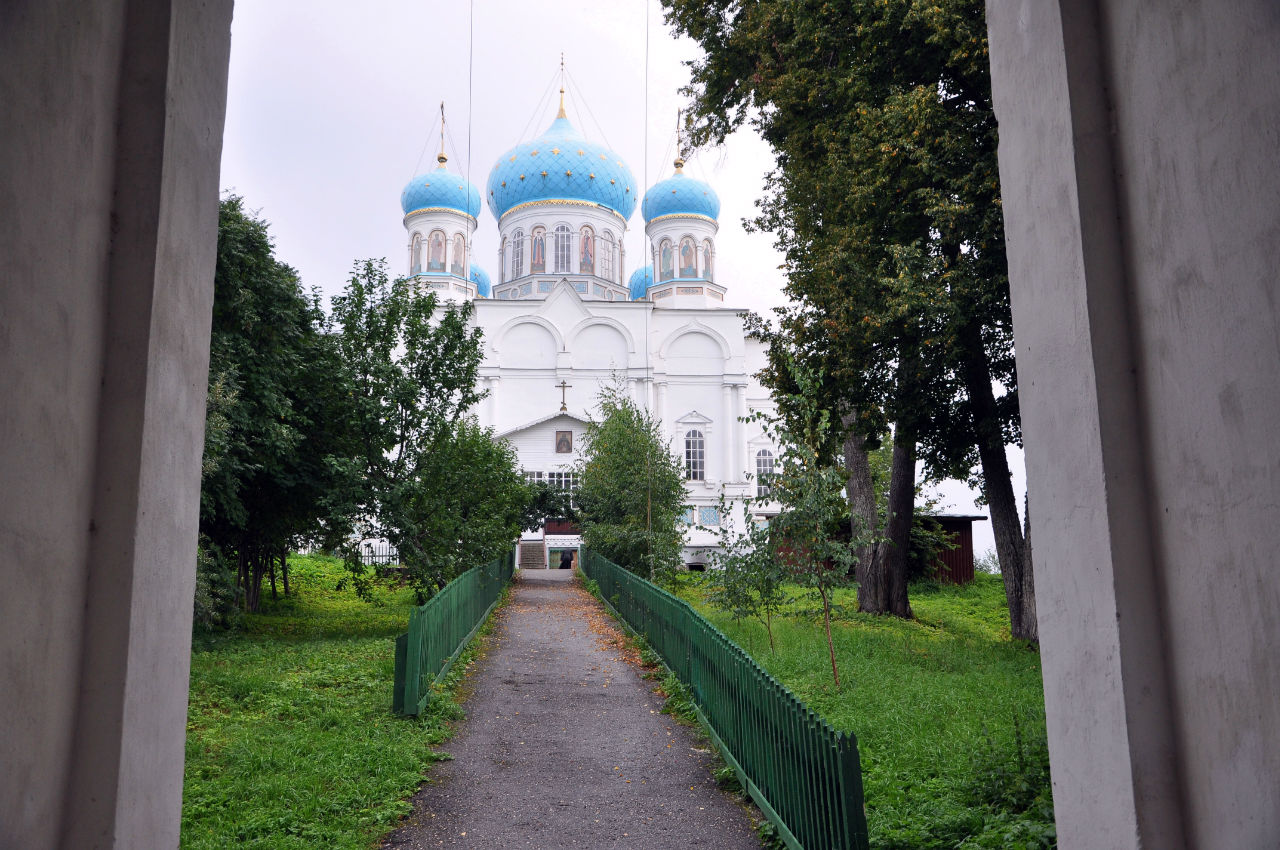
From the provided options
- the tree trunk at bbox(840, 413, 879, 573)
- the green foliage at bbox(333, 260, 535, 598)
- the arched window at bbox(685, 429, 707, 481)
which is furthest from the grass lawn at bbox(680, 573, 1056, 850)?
the arched window at bbox(685, 429, 707, 481)

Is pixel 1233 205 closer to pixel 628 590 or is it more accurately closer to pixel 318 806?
pixel 318 806

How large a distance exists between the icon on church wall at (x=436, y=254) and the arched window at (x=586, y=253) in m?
6.73

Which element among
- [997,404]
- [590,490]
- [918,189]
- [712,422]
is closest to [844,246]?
[918,189]

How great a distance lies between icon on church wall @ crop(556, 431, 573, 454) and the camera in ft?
127

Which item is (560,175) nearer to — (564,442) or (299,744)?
(564,442)

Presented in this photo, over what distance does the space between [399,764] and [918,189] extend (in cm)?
834

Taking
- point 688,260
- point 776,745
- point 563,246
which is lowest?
point 776,745

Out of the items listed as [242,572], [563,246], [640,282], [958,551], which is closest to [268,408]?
[242,572]

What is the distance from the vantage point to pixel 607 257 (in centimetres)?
4691

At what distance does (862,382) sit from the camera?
1284 centimetres

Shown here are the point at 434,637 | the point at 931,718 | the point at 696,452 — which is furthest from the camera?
the point at 696,452

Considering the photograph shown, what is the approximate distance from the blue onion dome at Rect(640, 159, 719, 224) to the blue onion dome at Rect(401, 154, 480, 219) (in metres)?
9.24

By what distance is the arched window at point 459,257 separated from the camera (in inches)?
1818

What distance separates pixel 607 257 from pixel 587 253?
117 centimetres
